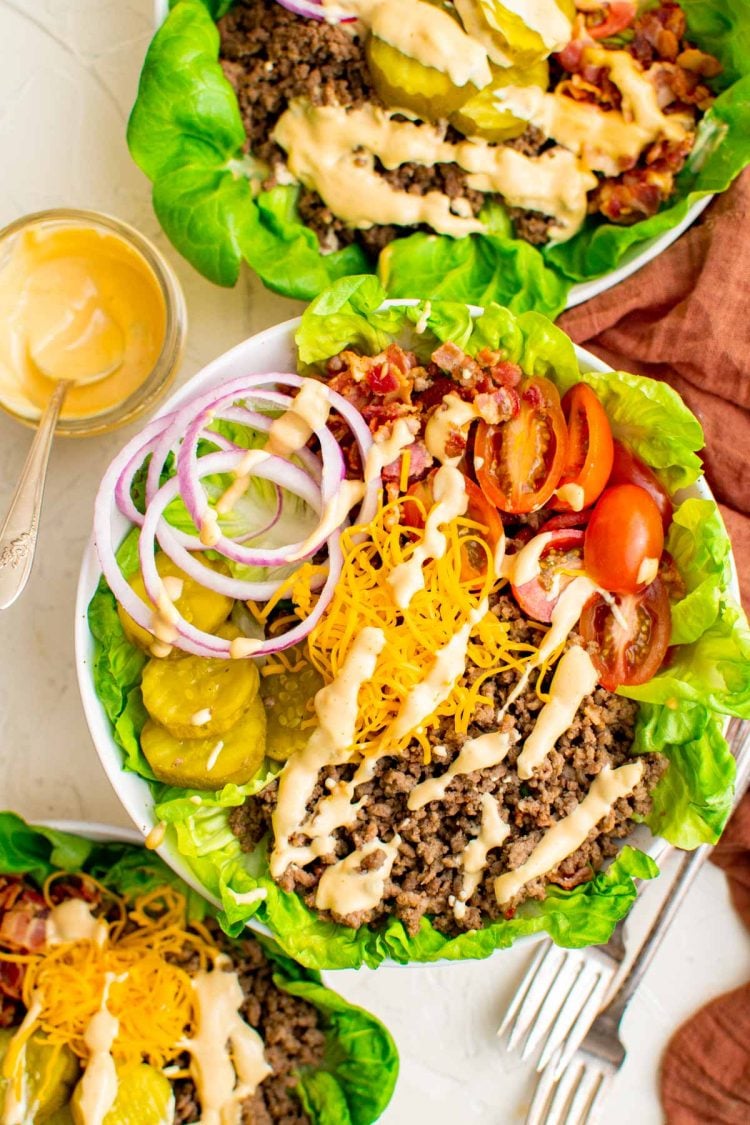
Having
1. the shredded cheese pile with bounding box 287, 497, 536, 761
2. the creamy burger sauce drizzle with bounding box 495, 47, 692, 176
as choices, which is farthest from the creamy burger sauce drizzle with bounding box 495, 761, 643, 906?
the creamy burger sauce drizzle with bounding box 495, 47, 692, 176

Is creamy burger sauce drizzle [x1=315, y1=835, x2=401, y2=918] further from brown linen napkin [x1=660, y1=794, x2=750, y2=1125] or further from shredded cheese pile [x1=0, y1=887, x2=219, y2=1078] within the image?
brown linen napkin [x1=660, y1=794, x2=750, y2=1125]

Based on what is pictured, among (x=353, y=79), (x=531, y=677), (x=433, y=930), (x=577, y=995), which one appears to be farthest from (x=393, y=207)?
(x=577, y=995)

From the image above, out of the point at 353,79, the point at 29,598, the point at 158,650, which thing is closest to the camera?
the point at 158,650

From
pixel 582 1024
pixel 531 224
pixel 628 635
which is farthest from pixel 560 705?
pixel 531 224

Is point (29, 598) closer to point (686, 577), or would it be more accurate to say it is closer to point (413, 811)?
point (413, 811)

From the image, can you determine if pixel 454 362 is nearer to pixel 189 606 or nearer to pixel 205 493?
pixel 205 493
